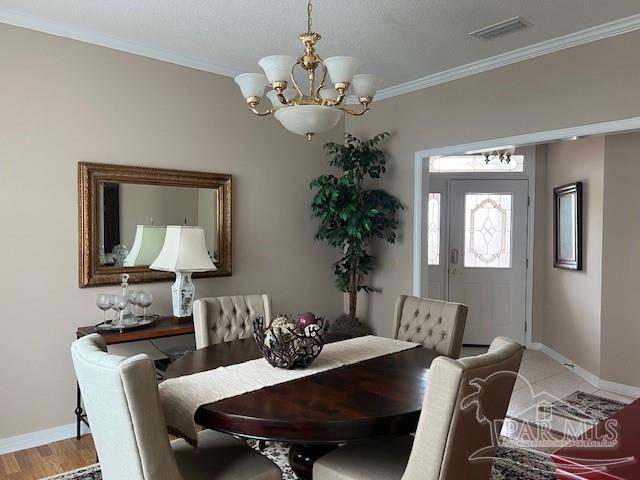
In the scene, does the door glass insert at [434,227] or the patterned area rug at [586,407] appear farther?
the door glass insert at [434,227]

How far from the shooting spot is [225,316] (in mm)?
2994

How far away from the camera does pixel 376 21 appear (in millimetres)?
2986

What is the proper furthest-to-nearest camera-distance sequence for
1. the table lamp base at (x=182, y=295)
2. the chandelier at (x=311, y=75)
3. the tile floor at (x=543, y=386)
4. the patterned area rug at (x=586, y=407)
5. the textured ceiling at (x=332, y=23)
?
the tile floor at (x=543, y=386) < the patterned area rug at (x=586, y=407) < the table lamp base at (x=182, y=295) < the textured ceiling at (x=332, y=23) < the chandelier at (x=311, y=75)

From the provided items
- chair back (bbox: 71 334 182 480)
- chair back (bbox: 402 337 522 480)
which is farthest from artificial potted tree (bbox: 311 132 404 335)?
chair back (bbox: 71 334 182 480)

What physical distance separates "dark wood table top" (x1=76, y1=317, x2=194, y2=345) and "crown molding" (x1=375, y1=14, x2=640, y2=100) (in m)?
2.77

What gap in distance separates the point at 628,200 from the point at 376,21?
9.38 ft

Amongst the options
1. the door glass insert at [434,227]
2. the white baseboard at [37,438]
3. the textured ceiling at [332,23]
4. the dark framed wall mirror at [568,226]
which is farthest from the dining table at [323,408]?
the door glass insert at [434,227]

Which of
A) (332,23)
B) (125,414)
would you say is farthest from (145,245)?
(125,414)

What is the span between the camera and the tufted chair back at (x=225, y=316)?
286 centimetres

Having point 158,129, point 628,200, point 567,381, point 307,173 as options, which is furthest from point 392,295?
point 158,129

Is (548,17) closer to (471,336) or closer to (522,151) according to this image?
(522,151)

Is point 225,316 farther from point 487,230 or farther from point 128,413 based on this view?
point 487,230

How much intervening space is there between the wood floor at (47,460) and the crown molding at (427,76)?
270 cm

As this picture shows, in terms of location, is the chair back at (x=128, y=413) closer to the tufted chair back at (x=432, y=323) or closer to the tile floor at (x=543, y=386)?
the tufted chair back at (x=432, y=323)
